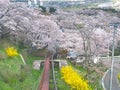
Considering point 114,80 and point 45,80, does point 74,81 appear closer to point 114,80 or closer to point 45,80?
point 45,80

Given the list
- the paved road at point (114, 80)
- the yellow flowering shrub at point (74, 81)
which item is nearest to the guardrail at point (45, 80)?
the yellow flowering shrub at point (74, 81)

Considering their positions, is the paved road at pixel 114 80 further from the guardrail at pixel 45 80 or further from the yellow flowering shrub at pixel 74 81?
Answer: the guardrail at pixel 45 80

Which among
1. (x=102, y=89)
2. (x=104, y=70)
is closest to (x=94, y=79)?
(x=102, y=89)

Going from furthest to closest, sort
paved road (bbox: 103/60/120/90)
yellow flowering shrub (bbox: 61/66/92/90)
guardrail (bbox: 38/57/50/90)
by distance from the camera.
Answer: paved road (bbox: 103/60/120/90), yellow flowering shrub (bbox: 61/66/92/90), guardrail (bbox: 38/57/50/90)

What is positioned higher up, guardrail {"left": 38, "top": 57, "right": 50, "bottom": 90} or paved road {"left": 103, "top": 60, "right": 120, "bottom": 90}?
guardrail {"left": 38, "top": 57, "right": 50, "bottom": 90}

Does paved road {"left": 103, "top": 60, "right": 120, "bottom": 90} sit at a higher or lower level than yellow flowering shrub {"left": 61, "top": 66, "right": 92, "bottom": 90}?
lower

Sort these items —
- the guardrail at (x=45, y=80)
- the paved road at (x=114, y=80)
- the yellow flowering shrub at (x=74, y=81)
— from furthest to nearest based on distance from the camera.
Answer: the paved road at (x=114, y=80) → the yellow flowering shrub at (x=74, y=81) → the guardrail at (x=45, y=80)

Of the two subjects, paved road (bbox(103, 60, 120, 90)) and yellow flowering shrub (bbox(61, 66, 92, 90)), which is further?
paved road (bbox(103, 60, 120, 90))

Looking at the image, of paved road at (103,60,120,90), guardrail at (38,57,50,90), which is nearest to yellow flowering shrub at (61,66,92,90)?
guardrail at (38,57,50,90)

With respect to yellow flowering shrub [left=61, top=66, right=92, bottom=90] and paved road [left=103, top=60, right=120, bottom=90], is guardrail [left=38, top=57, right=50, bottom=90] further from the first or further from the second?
paved road [left=103, top=60, right=120, bottom=90]

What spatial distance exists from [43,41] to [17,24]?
378 cm

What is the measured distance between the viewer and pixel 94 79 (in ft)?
87.7

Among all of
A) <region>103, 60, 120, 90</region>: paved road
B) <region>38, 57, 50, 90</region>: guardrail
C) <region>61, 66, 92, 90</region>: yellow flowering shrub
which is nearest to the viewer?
<region>38, 57, 50, 90</region>: guardrail

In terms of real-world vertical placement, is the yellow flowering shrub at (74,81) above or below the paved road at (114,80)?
above
